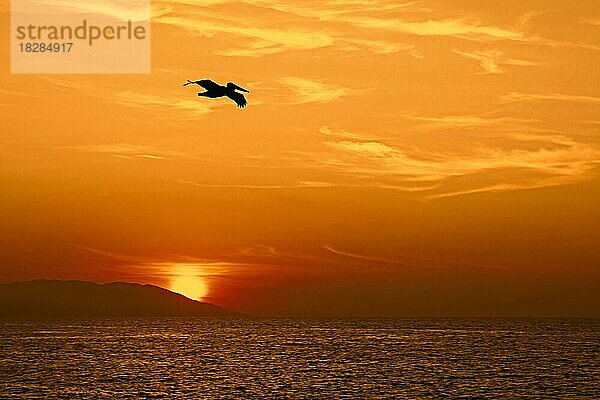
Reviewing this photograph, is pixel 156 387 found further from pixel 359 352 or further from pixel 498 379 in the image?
pixel 359 352

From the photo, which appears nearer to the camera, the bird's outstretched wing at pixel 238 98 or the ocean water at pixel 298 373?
the bird's outstretched wing at pixel 238 98

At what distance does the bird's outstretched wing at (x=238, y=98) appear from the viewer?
144ft

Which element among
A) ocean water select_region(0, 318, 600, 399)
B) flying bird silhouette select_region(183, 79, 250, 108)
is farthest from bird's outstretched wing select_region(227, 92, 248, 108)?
ocean water select_region(0, 318, 600, 399)

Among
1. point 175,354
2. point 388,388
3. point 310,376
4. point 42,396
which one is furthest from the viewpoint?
point 175,354

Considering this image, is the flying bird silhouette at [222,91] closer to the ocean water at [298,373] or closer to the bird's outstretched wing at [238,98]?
the bird's outstretched wing at [238,98]

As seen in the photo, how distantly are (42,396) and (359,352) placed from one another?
91.1 metres

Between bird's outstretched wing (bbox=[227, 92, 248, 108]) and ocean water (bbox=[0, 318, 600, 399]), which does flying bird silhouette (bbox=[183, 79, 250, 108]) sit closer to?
bird's outstretched wing (bbox=[227, 92, 248, 108])

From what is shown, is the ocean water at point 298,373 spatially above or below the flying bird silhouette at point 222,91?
below

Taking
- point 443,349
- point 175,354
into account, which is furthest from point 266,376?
point 443,349

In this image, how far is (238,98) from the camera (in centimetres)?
4425

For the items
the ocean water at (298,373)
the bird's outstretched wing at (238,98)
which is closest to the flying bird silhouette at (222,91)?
the bird's outstretched wing at (238,98)

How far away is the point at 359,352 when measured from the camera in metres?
176

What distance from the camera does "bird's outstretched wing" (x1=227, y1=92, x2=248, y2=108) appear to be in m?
43.8

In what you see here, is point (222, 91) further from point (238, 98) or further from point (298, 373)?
point (298, 373)
